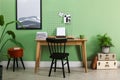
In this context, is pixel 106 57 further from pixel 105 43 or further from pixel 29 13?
pixel 29 13

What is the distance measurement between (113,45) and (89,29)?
71cm

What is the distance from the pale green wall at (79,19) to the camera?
18.8 feet

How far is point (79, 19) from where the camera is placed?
576cm

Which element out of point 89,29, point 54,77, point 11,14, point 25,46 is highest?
point 11,14

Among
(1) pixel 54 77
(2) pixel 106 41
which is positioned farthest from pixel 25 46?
(2) pixel 106 41

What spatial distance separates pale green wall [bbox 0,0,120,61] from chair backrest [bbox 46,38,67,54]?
30 cm

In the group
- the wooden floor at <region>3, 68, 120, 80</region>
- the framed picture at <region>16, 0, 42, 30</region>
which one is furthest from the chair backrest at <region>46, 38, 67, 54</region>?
the framed picture at <region>16, 0, 42, 30</region>

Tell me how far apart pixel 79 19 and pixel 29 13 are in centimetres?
123

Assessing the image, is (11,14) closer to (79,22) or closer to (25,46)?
(25,46)

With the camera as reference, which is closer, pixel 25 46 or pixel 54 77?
pixel 54 77

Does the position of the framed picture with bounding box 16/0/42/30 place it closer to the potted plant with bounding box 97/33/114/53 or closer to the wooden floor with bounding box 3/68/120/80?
the wooden floor with bounding box 3/68/120/80

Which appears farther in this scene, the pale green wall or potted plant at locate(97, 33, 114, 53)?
the pale green wall

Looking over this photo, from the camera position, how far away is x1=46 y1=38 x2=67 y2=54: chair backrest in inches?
190

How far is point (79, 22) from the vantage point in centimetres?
577
